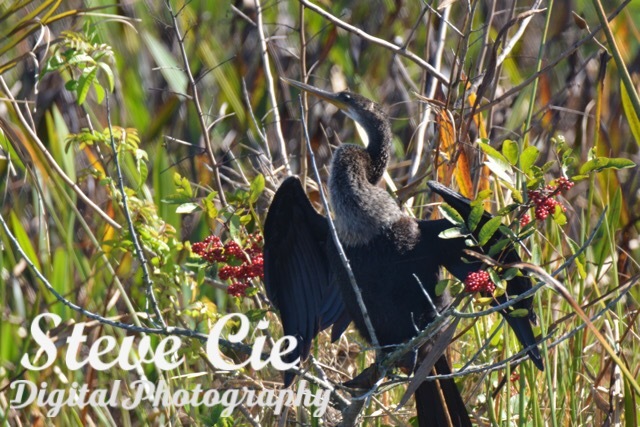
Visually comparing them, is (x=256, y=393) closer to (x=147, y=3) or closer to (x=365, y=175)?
(x=365, y=175)

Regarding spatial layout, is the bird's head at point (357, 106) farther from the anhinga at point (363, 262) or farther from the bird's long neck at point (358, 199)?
the bird's long neck at point (358, 199)

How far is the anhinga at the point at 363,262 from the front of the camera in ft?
8.59

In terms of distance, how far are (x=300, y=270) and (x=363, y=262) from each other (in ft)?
0.85

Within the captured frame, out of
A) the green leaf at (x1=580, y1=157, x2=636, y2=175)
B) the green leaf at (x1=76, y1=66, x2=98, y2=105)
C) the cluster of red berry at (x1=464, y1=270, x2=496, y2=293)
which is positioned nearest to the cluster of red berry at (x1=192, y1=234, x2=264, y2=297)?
the green leaf at (x1=76, y1=66, x2=98, y2=105)

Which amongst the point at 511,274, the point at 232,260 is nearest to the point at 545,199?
the point at 511,274

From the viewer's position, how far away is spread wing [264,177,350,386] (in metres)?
2.74

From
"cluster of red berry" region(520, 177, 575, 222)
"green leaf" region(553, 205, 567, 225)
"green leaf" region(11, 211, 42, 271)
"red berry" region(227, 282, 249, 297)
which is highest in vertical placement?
"cluster of red berry" region(520, 177, 575, 222)

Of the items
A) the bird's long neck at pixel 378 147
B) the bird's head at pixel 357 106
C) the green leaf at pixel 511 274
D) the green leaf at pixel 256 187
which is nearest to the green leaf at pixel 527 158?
the green leaf at pixel 511 274

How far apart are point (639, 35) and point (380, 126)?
1272mm

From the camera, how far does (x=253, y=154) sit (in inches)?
145

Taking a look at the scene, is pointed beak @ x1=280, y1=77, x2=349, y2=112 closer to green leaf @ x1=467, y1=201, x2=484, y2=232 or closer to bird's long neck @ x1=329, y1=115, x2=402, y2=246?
bird's long neck @ x1=329, y1=115, x2=402, y2=246

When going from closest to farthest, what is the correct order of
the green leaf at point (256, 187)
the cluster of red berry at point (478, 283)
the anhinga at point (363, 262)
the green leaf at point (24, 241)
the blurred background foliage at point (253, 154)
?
1. the cluster of red berry at point (478, 283)
2. the green leaf at point (256, 187)
3. the blurred background foliage at point (253, 154)
4. the anhinga at point (363, 262)
5. the green leaf at point (24, 241)

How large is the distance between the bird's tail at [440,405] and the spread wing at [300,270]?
0.36 meters

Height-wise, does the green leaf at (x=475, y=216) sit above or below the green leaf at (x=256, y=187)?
above
